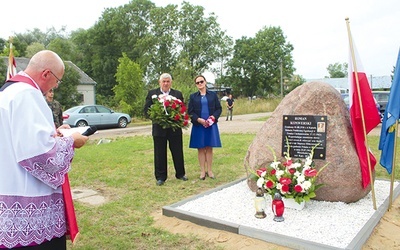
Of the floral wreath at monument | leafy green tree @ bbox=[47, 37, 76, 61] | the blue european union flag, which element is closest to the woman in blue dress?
the floral wreath at monument

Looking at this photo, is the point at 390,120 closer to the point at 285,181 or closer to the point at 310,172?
the point at 310,172

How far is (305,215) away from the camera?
15.1 feet

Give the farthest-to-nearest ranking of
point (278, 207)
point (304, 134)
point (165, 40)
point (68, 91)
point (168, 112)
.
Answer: point (165, 40) < point (68, 91) < point (168, 112) < point (304, 134) < point (278, 207)

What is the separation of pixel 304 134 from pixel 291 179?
87 cm

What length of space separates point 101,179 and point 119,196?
143cm

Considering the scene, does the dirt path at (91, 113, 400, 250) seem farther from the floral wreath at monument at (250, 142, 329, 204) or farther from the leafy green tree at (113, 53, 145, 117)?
the leafy green tree at (113, 53, 145, 117)

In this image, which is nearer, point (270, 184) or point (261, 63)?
point (270, 184)

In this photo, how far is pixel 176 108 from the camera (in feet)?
20.7

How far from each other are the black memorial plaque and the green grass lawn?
183 cm

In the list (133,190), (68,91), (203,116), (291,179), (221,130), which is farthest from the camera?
(68,91)

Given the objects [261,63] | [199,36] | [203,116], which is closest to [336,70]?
[261,63]

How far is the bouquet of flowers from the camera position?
20.3ft

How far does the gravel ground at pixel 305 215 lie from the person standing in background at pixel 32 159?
100 inches

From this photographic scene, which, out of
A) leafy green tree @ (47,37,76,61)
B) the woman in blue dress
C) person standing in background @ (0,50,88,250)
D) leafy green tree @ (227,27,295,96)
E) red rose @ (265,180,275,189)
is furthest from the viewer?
leafy green tree @ (227,27,295,96)
